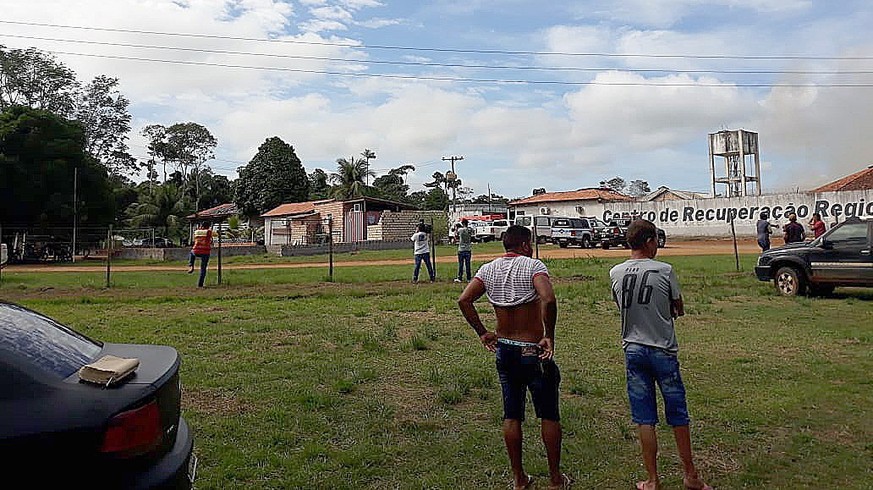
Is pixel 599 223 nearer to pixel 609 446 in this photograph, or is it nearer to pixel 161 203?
pixel 161 203

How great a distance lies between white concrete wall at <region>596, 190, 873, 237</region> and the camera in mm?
41156

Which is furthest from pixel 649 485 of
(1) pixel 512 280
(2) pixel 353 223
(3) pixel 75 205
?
(2) pixel 353 223

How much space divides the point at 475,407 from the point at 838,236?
35.1 feet

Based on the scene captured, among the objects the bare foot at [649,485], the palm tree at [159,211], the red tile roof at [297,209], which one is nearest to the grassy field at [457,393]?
the bare foot at [649,485]

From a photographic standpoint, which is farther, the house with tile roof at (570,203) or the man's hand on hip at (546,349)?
the house with tile roof at (570,203)

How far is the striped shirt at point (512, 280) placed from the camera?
446cm

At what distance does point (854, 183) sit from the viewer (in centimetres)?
5106

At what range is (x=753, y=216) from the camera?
45688 mm

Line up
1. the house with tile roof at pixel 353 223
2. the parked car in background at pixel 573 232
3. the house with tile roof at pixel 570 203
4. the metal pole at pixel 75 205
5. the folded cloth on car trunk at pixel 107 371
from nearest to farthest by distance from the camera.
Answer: the folded cloth on car trunk at pixel 107 371, the metal pole at pixel 75 205, the parked car in background at pixel 573 232, the house with tile roof at pixel 353 223, the house with tile roof at pixel 570 203

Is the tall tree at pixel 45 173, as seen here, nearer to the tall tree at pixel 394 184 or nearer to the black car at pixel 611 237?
the black car at pixel 611 237

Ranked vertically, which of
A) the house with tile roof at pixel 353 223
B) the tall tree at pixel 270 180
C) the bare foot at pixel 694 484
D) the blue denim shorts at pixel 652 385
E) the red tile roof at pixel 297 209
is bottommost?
the bare foot at pixel 694 484

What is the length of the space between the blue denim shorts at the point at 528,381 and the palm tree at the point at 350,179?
6399 cm

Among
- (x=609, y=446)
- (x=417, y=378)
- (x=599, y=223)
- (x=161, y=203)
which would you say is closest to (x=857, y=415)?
(x=609, y=446)

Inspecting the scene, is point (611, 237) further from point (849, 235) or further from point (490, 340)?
point (490, 340)
